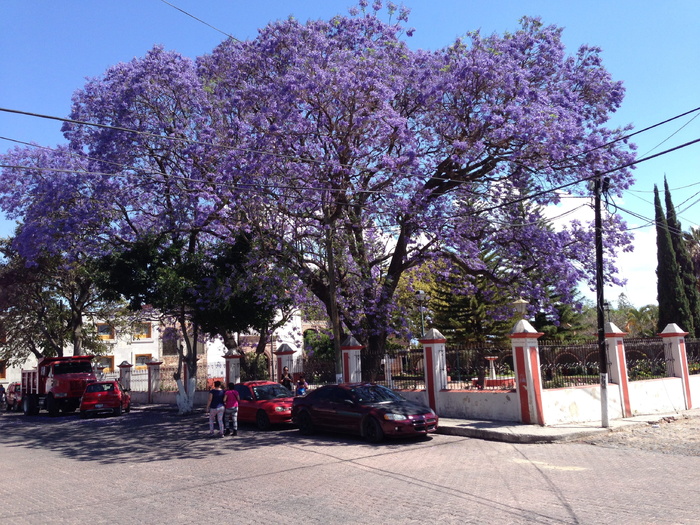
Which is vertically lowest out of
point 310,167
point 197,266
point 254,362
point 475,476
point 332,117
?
point 475,476

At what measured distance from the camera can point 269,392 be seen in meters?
18.3

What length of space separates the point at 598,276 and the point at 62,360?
23.3 meters

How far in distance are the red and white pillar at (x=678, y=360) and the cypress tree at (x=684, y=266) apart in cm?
1943

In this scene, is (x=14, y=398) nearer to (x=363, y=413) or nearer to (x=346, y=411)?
(x=346, y=411)

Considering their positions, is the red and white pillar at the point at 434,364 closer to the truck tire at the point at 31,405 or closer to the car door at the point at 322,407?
the car door at the point at 322,407

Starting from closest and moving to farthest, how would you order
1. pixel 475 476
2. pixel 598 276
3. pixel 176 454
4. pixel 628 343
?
1. pixel 475 476
2. pixel 176 454
3. pixel 598 276
4. pixel 628 343

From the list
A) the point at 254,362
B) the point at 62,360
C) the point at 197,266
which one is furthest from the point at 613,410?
the point at 62,360

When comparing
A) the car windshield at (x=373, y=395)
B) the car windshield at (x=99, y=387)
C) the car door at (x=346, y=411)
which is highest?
the car windshield at (x=99, y=387)

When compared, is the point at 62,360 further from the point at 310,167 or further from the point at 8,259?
the point at 310,167

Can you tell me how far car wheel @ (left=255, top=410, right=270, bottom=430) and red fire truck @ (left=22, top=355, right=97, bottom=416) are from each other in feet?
43.6

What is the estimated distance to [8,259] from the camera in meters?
32.7

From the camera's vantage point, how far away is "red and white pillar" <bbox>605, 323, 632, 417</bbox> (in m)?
17.3

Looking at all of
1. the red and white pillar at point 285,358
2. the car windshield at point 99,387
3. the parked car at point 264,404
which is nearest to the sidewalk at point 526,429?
the parked car at point 264,404

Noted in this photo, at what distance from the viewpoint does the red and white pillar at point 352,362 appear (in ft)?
65.8
